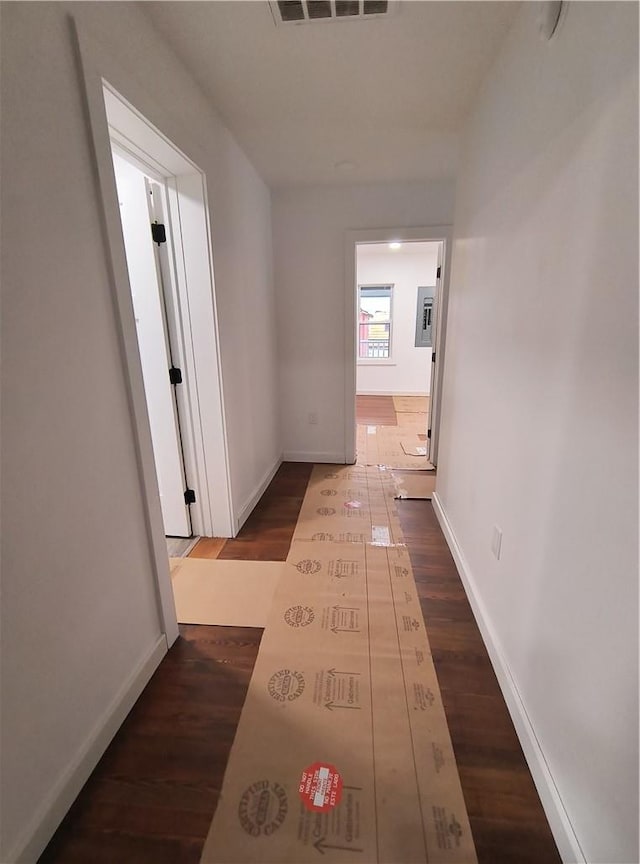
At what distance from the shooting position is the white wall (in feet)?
20.0

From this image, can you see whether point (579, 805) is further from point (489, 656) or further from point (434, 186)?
point (434, 186)

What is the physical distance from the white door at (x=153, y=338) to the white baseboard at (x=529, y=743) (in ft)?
5.83

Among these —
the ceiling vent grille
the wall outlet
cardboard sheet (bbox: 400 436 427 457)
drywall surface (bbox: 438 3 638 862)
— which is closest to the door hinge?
the ceiling vent grille

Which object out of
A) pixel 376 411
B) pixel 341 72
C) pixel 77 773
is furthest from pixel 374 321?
pixel 77 773

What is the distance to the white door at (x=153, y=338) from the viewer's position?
1.92 m

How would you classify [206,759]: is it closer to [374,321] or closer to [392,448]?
[392,448]

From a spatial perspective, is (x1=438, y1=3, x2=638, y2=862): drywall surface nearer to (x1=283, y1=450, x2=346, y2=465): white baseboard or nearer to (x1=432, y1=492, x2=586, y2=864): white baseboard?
(x1=432, y1=492, x2=586, y2=864): white baseboard

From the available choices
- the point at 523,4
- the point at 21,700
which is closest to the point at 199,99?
the point at 523,4

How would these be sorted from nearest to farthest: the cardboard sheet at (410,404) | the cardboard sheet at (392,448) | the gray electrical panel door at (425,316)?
the cardboard sheet at (392,448)
the cardboard sheet at (410,404)
the gray electrical panel door at (425,316)

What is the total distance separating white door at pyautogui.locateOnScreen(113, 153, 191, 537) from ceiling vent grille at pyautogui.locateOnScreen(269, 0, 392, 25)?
973mm

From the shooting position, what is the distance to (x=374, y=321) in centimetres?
663

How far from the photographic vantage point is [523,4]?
131 centimetres

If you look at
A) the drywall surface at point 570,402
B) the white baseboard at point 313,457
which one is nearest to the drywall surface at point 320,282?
the white baseboard at point 313,457

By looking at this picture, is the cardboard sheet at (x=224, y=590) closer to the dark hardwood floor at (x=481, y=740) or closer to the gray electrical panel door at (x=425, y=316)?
the dark hardwood floor at (x=481, y=740)
